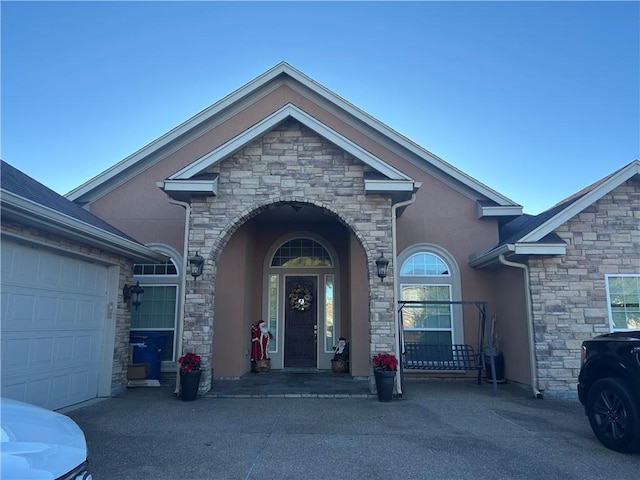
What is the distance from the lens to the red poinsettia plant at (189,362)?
7.72 m

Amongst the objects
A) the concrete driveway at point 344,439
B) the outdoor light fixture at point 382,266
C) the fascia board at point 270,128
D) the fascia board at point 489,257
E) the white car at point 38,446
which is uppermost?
the fascia board at point 270,128

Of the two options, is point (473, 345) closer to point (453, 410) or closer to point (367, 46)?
point (453, 410)

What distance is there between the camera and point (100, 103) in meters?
10.7

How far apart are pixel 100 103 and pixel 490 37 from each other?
30.5ft

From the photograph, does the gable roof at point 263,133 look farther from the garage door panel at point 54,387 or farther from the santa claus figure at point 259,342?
the santa claus figure at point 259,342

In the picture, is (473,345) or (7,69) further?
(473,345)

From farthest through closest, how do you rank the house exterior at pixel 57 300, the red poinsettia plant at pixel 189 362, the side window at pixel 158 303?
the side window at pixel 158 303 < the red poinsettia plant at pixel 189 362 < the house exterior at pixel 57 300

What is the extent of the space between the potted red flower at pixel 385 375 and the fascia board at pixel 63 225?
16.5ft

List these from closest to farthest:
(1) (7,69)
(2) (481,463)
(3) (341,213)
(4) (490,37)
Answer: (2) (481,463)
(1) (7,69)
(3) (341,213)
(4) (490,37)

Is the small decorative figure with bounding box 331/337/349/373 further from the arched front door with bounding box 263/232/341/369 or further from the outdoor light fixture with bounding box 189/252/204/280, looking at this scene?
the outdoor light fixture with bounding box 189/252/204/280

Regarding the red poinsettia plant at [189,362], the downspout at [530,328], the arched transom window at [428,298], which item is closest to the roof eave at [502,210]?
the arched transom window at [428,298]

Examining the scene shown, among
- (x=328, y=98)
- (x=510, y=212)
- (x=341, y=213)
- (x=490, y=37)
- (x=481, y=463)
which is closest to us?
(x=481, y=463)

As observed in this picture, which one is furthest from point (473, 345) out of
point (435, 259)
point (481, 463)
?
point (481, 463)

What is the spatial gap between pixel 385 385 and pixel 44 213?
19.3ft
